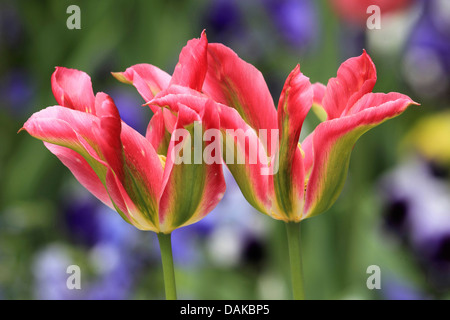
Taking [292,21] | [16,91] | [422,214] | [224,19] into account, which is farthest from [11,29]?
[422,214]

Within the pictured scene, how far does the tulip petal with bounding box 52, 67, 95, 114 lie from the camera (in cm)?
21

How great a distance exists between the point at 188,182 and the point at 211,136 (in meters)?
0.02

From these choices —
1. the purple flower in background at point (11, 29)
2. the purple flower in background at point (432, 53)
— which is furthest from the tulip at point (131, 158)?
the purple flower in background at point (11, 29)

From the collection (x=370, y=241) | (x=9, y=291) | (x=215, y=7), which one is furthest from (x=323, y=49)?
(x=215, y=7)

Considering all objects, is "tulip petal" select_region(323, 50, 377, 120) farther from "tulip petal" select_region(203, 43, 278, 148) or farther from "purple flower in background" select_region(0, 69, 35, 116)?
"purple flower in background" select_region(0, 69, 35, 116)

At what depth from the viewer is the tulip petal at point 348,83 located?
21cm

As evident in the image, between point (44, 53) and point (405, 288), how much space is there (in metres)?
0.79

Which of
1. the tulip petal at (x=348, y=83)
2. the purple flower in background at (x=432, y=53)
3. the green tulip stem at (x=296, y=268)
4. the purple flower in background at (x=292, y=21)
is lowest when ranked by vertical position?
the green tulip stem at (x=296, y=268)

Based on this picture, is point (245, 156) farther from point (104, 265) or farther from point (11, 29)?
point (11, 29)

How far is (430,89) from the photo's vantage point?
124 centimetres

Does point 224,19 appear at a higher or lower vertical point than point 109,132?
higher

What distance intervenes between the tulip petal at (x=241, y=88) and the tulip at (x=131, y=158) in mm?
19

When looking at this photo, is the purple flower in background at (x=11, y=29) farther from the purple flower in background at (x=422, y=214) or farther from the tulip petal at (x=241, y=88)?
the tulip petal at (x=241, y=88)

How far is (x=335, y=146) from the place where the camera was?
0.69ft
